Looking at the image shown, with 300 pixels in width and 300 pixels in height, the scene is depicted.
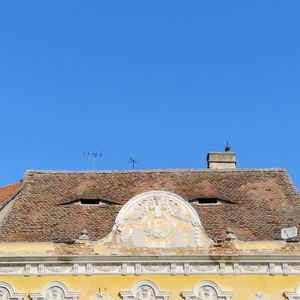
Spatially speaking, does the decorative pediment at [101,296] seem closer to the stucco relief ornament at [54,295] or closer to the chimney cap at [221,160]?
the stucco relief ornament at [54,295]

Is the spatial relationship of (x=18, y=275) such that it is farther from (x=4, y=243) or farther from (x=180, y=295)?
(x=180, y=295)

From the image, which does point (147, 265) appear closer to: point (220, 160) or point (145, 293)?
point (145, 293)

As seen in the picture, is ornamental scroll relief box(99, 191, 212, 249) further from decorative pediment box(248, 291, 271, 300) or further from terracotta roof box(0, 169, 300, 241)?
decorative pediment box(248, 291, 271, 300)

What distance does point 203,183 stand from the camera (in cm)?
2166

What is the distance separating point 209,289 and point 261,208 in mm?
3868

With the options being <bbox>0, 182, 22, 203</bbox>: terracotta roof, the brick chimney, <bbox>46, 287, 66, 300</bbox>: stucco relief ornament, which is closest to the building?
<bbox>46, 287, 66, 300</bbox>: stucco relief ornament

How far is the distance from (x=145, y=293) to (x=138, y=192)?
4.59 m

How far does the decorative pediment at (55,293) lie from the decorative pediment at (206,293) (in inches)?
121

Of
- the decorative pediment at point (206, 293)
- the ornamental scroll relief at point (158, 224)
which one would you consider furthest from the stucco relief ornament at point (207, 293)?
the ornamental scroll relief at point (158, 224)

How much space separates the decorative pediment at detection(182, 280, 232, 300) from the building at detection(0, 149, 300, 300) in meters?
0.03

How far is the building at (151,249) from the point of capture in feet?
56.2

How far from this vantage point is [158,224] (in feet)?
59.5

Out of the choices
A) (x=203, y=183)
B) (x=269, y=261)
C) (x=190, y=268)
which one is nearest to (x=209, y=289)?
(x=190, y=268)

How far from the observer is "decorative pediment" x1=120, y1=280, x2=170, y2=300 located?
17031 millimetres
